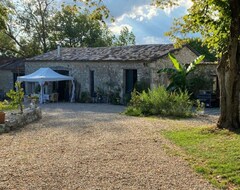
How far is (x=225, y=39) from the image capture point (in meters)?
11.7

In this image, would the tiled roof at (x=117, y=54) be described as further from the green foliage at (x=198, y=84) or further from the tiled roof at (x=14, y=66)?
the tiled roof at (x=14, y=66)

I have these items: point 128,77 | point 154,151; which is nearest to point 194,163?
point 154,151

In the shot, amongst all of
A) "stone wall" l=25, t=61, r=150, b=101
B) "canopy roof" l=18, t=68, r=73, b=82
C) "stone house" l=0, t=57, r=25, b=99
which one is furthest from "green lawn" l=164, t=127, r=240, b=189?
"stone house" l=0, t=57, r=25, b=99

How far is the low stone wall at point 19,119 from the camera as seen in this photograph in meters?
12.0

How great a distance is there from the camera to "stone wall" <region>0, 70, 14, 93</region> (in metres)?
31.6

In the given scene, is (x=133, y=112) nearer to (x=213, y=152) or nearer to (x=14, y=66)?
(x=213, y=152)

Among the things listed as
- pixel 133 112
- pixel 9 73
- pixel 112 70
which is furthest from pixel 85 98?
pixel 9 73

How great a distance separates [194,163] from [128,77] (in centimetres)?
1689

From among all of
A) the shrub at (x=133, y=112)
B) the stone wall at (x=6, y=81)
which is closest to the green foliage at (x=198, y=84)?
the shrub at (x=133, y=112)

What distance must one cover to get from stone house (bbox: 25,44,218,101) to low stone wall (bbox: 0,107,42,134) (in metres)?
9.15

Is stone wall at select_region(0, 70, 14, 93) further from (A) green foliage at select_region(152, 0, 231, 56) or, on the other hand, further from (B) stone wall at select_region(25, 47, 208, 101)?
(A) green foliage at select_region(152, 0, 231, 56)

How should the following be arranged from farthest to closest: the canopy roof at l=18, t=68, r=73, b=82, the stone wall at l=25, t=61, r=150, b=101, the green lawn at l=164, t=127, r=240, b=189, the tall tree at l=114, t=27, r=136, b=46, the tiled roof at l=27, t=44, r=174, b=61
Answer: the tall tree at l=114, t=27, r=136, b=46, the canopy roof at l=18, t=68, r=73, b=82, the tiled roof at l=27, t=44, r=174, b=61, the stone wall at l=25, t=61, r=150, b=101, the green lawn at l=164, t=127, r=240, b=189

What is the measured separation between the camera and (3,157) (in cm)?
805

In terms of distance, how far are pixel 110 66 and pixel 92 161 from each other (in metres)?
17.1
